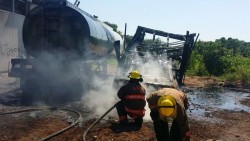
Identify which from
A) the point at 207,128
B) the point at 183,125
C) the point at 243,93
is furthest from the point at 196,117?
the point at 243,93

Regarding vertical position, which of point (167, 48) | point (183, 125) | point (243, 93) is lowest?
point (243, 93)

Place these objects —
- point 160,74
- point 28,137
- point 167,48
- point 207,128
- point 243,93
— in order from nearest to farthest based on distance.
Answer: point 28,137
point 207,128
point 160,74
point 167,48
point 243,93

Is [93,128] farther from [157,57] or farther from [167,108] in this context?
[157,57]

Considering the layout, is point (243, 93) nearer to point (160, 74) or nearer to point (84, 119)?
point (160, 74)

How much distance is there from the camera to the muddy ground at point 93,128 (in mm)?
7176

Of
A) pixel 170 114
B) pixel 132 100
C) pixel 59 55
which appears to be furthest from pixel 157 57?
pixel 170 114

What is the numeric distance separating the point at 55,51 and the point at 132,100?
19.5ft

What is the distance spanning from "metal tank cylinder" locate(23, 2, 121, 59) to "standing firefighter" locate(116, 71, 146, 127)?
5.16m

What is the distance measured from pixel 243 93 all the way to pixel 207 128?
11.6m

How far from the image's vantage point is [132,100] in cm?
802

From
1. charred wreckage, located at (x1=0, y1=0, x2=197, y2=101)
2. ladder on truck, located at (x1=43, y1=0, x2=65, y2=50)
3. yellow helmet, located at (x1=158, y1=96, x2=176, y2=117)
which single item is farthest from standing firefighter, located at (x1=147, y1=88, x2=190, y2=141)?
ladder on truck, located at (x1=43, y1=0, x2=65, y2=50)

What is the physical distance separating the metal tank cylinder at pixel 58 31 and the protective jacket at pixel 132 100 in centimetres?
519

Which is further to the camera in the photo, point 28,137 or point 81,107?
point 81,107

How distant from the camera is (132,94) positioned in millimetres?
8000
